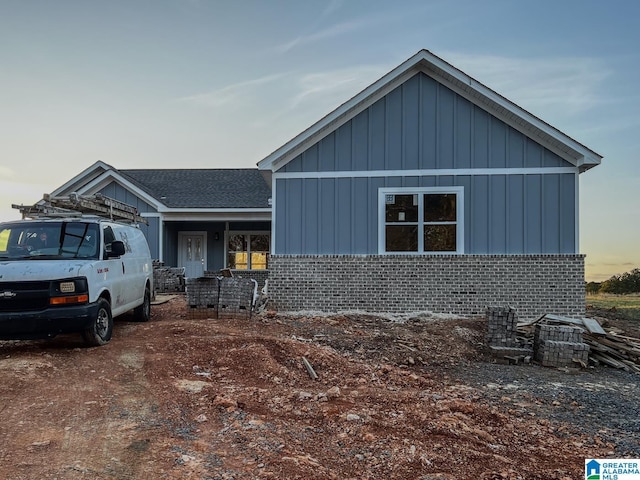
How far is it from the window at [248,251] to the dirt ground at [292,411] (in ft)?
35.8

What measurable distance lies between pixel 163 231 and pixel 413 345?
13.7m

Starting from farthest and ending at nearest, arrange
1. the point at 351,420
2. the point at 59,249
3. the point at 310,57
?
1. the point at 310,57
2. the point at 59,249
3. the point at 351,420

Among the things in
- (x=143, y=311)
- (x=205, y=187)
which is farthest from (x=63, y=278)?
(x=205, y=187)

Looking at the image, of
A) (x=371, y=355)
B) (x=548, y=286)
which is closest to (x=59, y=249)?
(x=371, y=355)

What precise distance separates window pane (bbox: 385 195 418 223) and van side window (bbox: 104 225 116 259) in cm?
698

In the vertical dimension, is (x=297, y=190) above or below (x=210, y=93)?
below

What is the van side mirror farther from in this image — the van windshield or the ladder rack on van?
the ladder rack on van

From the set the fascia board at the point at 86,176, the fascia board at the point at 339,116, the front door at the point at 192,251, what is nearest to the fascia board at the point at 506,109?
the fascia board at the point at 339,116

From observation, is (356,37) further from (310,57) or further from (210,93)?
(210,93)

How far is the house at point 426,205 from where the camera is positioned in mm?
11367

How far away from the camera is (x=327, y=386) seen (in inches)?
238

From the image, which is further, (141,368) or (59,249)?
(59,249)

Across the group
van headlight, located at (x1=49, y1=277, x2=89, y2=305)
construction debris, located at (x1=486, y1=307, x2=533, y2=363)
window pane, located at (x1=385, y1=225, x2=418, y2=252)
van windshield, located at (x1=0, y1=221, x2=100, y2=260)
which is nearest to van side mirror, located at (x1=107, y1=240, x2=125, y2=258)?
van windshield, located at (x1=0, y1=221, x2=100, y2=260)

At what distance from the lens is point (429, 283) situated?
11.7 metres
